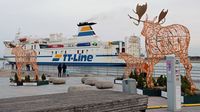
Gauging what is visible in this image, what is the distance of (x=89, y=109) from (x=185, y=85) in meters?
5.95

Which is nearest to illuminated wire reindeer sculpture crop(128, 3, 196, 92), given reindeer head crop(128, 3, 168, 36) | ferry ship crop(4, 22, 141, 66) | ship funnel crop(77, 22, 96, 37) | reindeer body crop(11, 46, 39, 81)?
reindeer head crop(128, 3, 168, 36)

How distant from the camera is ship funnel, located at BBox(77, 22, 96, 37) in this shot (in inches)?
1759

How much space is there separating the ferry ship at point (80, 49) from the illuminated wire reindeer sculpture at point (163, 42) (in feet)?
86.4

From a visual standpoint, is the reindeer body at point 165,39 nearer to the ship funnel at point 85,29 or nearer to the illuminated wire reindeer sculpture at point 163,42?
the illuminated wire reindeer sculpture at point 163,42

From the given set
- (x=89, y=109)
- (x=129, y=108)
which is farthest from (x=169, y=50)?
(x=89, y=109)

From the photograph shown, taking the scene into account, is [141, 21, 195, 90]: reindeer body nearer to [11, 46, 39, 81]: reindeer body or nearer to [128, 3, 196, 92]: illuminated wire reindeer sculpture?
[128, 3, 196, 92]: illuminated wire reindeer sculpture

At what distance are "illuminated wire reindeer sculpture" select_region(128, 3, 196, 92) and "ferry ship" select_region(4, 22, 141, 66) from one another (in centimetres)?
2634

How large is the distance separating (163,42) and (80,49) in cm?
3267

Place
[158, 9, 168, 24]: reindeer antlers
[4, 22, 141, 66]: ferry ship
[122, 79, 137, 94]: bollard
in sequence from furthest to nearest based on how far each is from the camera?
[4, 22, 141, 66]: ferry ship < [158, 9, 168, 24]: reindeer antlers < [122, 79, 137, 94]: bollard

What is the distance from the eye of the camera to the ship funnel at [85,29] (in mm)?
44688

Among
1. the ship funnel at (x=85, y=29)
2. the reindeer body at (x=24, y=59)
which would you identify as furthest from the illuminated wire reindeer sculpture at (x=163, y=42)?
the ship funnel at (x=85, y=29)

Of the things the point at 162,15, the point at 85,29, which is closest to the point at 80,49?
the point at 85,29

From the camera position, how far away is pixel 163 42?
11922mm

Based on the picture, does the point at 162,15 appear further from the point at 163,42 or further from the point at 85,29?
the point at 85,29
